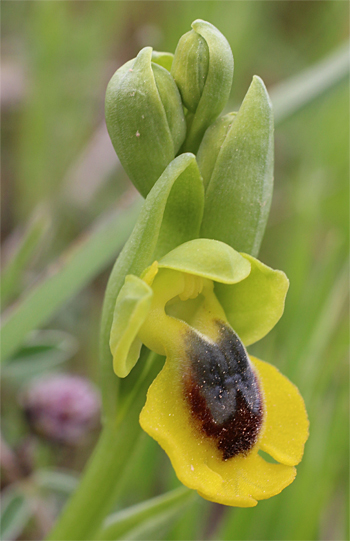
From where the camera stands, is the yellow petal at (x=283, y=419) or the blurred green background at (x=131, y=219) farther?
the blurred green background at (x=131, y=219)

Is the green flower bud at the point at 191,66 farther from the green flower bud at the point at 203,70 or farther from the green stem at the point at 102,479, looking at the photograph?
the green stem at the point at 102,479

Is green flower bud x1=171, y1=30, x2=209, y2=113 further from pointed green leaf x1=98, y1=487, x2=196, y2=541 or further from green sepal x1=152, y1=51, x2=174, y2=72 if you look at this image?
pointed green leaf x1=98, y1=487, x2=196, y2=541

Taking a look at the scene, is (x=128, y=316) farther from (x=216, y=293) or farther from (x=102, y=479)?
(x=102, y=479)

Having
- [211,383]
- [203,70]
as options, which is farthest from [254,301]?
[203,70]

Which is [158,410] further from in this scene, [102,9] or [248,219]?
[102,9]

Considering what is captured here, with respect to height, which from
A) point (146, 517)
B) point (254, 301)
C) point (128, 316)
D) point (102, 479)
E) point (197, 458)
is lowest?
point (146, 517)

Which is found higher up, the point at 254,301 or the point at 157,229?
the point at 157,229

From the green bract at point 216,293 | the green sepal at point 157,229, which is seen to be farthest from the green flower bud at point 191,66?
the green bract at point 216,293
